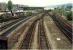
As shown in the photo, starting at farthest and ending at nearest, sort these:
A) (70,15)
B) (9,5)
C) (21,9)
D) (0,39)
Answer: (21,9)
(9,5)
(70,15)
(0,39)

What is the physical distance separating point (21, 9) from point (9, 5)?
2077 centimetres

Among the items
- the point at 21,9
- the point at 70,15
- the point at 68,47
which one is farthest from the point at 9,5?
the point at 68,47

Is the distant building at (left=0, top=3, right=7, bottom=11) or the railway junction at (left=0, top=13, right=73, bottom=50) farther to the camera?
the distant building at (left=0, top=3, right=7, bottom=11)

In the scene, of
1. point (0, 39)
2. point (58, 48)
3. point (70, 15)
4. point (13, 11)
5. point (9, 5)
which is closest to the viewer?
point (0, 39)

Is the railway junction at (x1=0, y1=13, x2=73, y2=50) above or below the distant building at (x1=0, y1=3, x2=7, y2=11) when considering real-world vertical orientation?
below

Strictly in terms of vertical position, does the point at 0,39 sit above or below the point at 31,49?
above

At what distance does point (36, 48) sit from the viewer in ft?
70.0

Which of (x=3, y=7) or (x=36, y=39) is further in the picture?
(x=3, y=7)

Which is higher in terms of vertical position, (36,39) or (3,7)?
(3,7)

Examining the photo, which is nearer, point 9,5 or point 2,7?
point 9,5

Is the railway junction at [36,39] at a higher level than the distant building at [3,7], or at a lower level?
lower

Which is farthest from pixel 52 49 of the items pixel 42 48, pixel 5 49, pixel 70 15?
pixel 70 15

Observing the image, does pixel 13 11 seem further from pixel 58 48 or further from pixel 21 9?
pixel 58 48

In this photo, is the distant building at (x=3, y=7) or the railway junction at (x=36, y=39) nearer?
the railway junction at (x=36, y=39)
